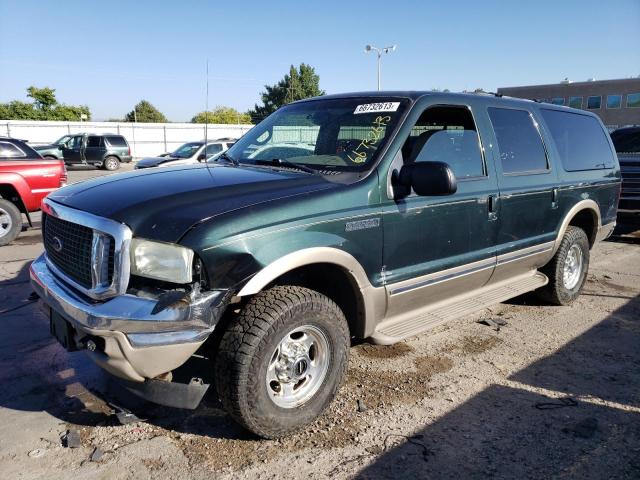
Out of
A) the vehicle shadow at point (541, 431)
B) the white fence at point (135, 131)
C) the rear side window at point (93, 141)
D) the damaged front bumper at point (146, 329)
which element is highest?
the white fence at point (135, 131)

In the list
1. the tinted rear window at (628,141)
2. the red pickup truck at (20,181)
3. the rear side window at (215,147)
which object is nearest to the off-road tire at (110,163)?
the rear side window at (215,147)

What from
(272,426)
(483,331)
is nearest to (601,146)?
(483,331)

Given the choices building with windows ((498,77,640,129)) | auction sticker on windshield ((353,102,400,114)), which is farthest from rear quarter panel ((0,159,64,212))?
building with windows ((498,77,640,129))

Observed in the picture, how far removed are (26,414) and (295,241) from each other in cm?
198

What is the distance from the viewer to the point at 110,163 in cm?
2634

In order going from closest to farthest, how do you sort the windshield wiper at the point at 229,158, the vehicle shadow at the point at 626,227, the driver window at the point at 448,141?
the driver window at the point at 448,141 < the windshield wiper at the point at 229,158 < the vehicle shadow at the point at 626,227

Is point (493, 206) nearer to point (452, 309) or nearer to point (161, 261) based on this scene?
point (452, 309)

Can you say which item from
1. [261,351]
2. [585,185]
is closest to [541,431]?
[261,351]

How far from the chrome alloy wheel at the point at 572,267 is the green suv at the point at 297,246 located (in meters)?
0.88

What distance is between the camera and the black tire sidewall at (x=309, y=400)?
2.70 metres

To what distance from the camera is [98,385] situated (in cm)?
354

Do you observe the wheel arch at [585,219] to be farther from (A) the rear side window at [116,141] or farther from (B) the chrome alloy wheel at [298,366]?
(A) the rear side window at [116,141]

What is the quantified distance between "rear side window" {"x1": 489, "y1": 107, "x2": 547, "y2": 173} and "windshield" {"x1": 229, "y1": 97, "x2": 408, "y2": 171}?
3.75 ft

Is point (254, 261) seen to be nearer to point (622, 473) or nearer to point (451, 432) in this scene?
point (451, 432)
